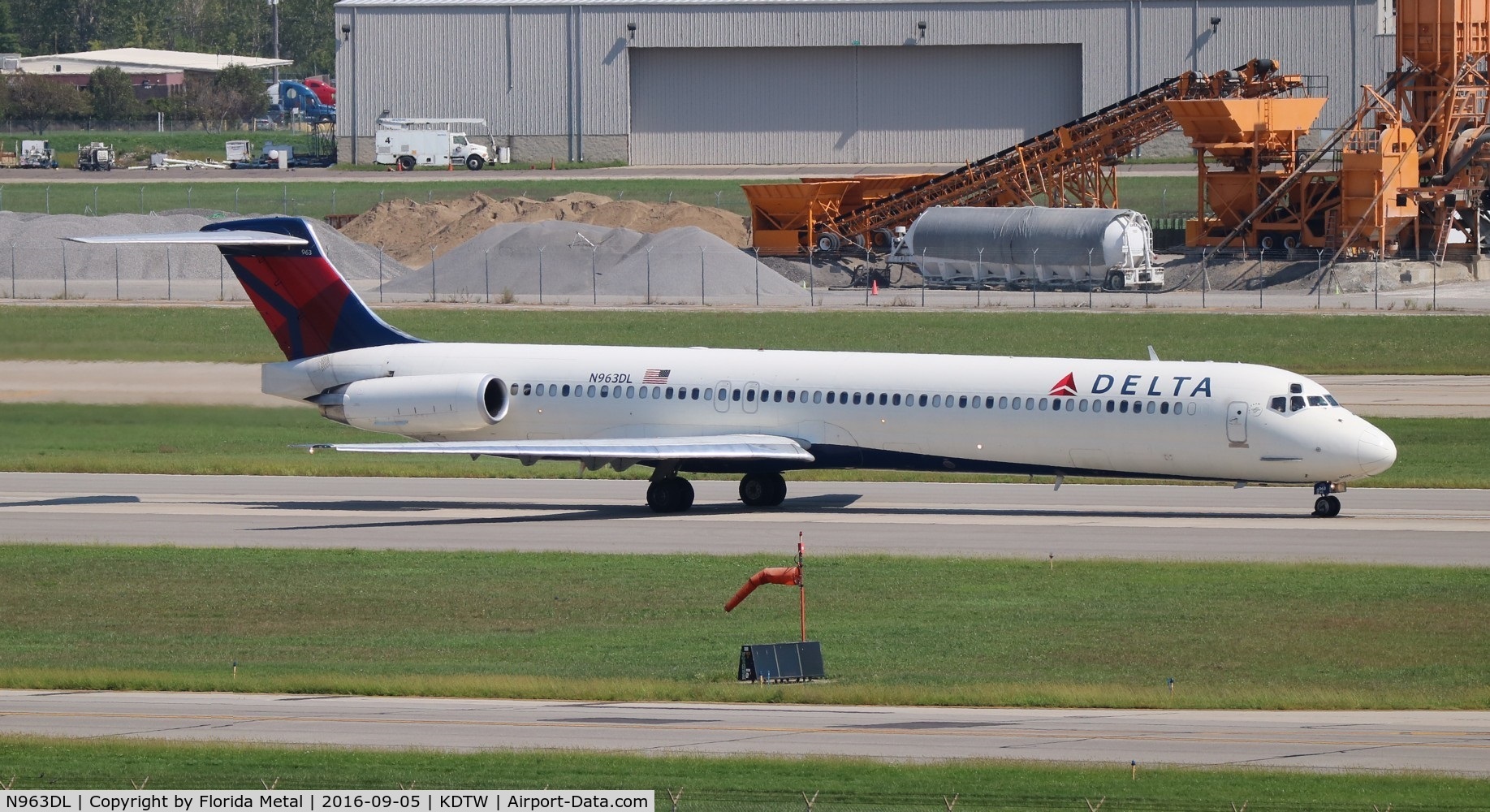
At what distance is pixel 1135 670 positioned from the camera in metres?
23.8

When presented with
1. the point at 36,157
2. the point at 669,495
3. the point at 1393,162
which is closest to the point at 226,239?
the point at 669,495

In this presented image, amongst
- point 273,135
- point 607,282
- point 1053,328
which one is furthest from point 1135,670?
point 273,135

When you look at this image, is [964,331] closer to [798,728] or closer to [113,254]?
[113,254]

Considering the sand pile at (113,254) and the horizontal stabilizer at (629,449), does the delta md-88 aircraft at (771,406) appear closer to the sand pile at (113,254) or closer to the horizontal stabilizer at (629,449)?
the horizontal stabilizer at (629,449)

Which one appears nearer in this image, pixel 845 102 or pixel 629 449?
pixel 629 449

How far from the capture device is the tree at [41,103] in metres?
157

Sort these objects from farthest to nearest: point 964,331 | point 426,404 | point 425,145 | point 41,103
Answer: point 41,103 < point 425,145 < point 964,331 < point 426,404

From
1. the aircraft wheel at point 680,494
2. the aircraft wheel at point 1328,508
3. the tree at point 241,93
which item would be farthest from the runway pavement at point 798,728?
the tree at point 241,93

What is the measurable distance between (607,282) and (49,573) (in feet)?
156

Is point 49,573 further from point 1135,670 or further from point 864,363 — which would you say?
point 1135,670

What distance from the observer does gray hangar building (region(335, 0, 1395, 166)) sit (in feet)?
342

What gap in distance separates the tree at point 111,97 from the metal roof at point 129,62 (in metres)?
17.4

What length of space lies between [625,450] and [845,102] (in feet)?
250

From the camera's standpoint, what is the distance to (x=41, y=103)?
158 m
